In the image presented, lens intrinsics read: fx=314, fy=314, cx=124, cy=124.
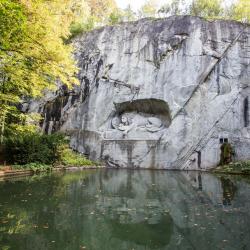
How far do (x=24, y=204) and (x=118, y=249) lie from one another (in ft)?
10.4

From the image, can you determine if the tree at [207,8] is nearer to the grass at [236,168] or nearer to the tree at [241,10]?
the tree at [241,10]

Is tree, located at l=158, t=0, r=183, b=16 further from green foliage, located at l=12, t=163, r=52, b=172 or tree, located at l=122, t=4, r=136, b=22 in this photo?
green foliage, located at l=12, t=163, r=52, b=172

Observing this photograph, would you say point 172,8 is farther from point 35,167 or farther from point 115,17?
point 35,167

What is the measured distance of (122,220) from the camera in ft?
17.8

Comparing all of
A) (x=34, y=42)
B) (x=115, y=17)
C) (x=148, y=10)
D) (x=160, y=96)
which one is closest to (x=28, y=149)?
(x=34, y=42)

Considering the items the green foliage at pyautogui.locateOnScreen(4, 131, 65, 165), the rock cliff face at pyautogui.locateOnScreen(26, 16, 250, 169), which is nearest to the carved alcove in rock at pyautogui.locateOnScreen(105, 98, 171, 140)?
the rock cliff face at pyautogui.locateOnScreen(26, 16, 250, 169)

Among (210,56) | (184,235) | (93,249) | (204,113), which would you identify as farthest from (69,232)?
(210,56)

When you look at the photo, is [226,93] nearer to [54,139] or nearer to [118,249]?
[54,139]

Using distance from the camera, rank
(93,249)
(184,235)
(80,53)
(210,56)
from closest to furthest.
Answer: (93,249) → (184,235) → (210,56) → (80,53)

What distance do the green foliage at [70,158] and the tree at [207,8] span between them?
53.1 feet

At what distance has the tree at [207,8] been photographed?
26328 millimetres

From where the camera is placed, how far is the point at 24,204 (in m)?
6.46

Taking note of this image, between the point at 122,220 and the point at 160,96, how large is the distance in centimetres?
1557

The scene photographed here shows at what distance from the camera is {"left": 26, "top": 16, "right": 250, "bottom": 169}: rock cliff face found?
18734mm
